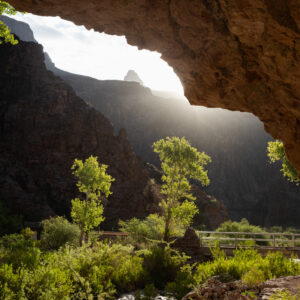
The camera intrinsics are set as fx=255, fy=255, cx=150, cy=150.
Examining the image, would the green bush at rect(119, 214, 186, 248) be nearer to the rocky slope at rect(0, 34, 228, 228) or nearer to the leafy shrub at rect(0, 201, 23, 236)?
the leafy shrub at rect(0, 201, 23, 236)

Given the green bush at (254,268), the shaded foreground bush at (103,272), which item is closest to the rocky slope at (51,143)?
the shaded foreground bush at (103,272)

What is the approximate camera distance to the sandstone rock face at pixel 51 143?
4078cm

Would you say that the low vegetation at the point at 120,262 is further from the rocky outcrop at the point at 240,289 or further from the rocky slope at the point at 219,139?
the rocky slope at the point at 219,139

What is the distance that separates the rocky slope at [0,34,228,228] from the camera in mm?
40812

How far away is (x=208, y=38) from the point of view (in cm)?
884

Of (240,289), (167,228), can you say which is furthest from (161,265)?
(240,289)

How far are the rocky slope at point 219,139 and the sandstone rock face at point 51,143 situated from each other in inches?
1238

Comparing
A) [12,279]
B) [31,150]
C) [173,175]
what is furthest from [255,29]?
[31,150]

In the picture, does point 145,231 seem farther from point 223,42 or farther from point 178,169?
point 223,42

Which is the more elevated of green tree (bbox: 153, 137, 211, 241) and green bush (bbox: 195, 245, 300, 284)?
green tree (bbox: 153, 137, 211, 241)

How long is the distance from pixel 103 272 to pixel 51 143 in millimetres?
38804

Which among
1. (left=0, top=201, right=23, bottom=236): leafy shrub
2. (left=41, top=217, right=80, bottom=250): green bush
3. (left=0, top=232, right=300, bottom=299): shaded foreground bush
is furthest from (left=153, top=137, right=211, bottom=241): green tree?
(left=0, top=201, right=23, bottom=236): leafy shrub

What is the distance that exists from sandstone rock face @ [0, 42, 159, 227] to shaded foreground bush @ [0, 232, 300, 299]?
27338 mm

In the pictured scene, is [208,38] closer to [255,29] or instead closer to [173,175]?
[255,29]
